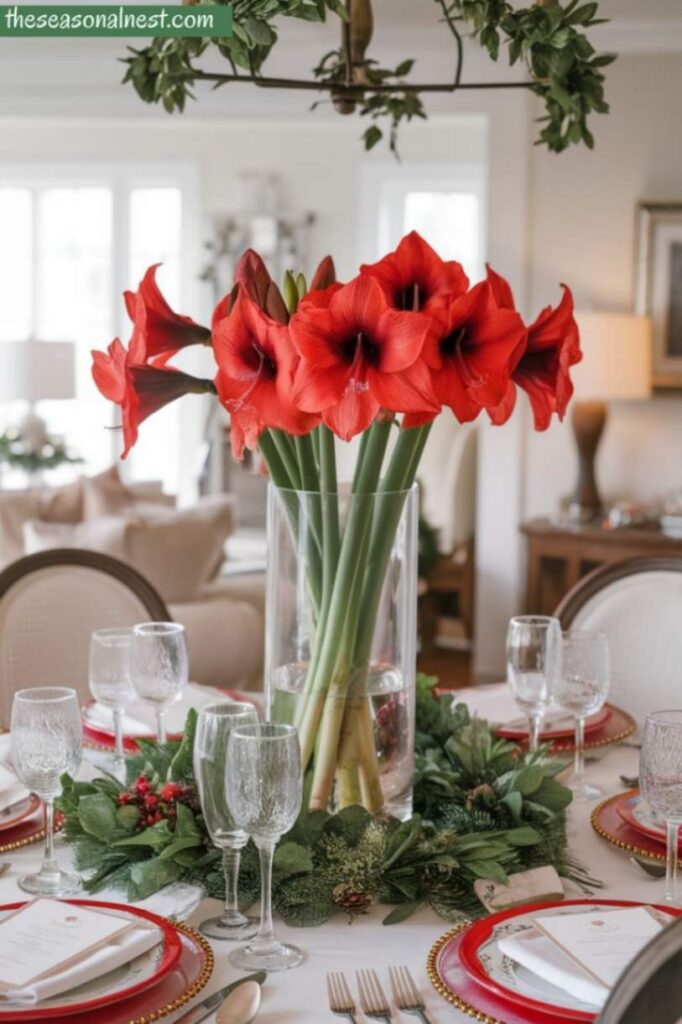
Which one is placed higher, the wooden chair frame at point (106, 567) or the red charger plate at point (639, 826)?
the wooden chair frame at point (106, 567)

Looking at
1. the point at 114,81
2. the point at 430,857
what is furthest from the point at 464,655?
the point at 430,857

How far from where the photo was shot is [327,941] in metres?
1.51

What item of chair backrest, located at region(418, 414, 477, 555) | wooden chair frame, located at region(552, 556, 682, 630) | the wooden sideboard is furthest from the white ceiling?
wooden chair frame, located at region(552, 556, 682, 630)

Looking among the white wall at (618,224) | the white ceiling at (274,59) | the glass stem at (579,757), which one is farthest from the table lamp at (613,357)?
the glass stem at (579,757)

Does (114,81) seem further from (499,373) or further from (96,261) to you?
(499,373)

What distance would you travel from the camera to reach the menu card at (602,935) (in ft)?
4.40

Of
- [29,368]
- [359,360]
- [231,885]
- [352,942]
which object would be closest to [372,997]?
[352,942]

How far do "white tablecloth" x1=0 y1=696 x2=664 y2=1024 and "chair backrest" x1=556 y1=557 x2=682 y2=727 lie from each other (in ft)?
2.74

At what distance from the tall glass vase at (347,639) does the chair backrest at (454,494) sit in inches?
185

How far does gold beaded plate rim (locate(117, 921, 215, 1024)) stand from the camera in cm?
128

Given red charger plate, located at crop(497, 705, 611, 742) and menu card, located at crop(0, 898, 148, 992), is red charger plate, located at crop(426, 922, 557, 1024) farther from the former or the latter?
red charger plate, located at crop(497, 705, 611, 742)

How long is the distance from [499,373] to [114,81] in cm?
456

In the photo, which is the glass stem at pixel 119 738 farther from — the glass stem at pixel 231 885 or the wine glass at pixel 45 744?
the glass stem at pixel 231 885

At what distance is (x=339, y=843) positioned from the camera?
5.30ft
